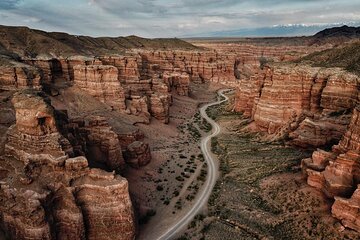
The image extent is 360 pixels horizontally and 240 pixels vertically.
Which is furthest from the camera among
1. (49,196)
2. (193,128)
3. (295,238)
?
(193,128)

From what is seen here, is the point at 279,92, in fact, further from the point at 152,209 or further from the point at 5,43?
the point at 5,43

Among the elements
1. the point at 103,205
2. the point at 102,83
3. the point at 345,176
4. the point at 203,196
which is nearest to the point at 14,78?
the point at 102,83

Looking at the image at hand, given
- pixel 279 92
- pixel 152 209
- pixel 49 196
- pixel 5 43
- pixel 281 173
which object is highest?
pixel 5 43

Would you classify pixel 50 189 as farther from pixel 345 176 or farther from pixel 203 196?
pixel 345 176

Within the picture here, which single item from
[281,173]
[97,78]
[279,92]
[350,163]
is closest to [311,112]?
[279,92]

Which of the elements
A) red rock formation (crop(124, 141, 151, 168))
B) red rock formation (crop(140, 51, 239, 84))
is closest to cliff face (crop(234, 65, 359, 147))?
red rock formation (crop(124, 141, 151, 168))

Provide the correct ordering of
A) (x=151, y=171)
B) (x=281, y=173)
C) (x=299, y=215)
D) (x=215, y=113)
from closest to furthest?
(x=299, y=215) < (x=281, y=173) < (x=151, y=171) < (x=215, y=113)

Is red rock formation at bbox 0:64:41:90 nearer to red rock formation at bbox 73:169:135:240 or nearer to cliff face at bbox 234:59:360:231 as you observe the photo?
red rock formation at bbox 73:169:135:240

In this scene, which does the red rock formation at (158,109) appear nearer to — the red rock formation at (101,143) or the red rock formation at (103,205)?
the red rock formation at (101,143)
